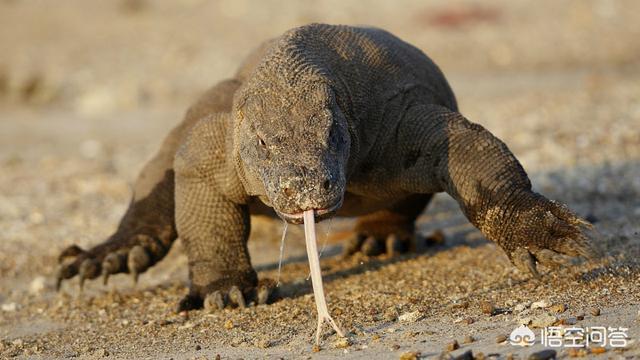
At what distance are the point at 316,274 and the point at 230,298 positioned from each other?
1.69 meters

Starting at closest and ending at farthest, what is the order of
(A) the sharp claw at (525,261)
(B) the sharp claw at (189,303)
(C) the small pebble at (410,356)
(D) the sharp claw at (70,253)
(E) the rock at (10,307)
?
(C) the small pebble at (410,356)
(A) the sharp claw at (525,261)
(B) the sharp claw at (189,303)
(E) the rock at (10,307)
(D) the sharp claw at (70,253)

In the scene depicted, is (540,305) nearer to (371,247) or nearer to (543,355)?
(543,355)

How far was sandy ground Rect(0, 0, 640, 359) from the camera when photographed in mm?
5398

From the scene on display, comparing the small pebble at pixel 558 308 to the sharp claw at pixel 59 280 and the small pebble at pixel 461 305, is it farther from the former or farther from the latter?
the sharp claw at pixel 59 280

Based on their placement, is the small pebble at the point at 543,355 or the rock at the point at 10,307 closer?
the small pebble at the point at 543,355

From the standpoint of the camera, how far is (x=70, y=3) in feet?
88.8

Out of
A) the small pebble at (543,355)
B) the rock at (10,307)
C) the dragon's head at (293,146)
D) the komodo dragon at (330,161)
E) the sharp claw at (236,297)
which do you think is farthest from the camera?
the rock at (10,307)

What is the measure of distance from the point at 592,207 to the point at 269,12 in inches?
738

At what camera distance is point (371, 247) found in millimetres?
7617

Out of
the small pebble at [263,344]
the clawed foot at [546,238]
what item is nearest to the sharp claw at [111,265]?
the small pebble at [263,344]

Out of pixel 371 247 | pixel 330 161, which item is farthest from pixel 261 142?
pixel 371 247

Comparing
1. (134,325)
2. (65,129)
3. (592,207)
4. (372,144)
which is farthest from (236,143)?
(65,129)

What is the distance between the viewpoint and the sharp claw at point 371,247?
25.0 ft

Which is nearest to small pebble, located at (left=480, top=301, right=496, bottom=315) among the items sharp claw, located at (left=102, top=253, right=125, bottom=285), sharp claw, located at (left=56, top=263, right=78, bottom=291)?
sharp claw, located at (left=102, top=253, right=125, bottom=285)
